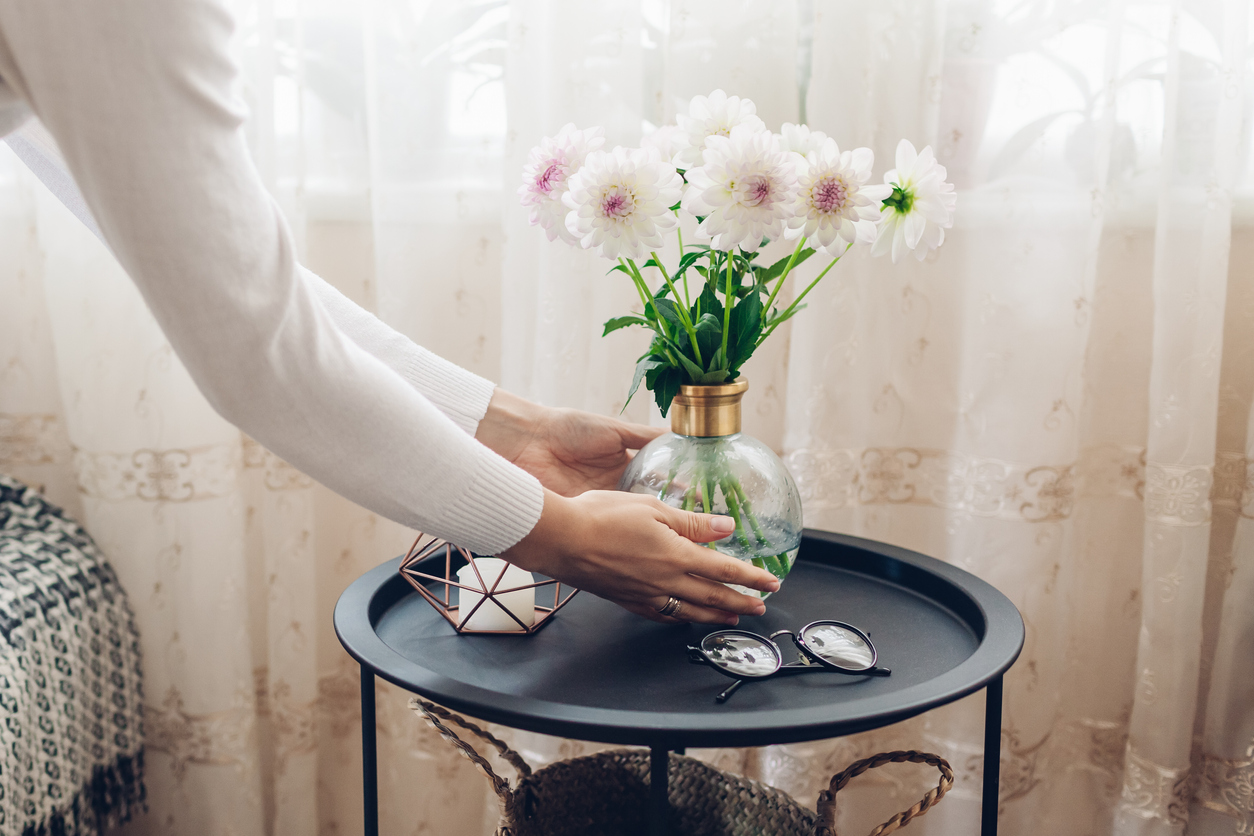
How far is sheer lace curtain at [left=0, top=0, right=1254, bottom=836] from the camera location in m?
1.15

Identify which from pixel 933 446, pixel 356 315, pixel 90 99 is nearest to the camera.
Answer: pixel 90 99

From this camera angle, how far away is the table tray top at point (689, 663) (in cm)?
64

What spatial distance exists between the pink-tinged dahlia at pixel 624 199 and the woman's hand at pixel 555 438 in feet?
1.05

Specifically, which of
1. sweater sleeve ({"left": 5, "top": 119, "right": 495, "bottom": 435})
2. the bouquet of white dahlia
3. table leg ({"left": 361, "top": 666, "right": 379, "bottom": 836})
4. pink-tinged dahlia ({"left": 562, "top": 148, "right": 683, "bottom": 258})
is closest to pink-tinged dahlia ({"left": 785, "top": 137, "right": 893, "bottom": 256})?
the bouquet of white dahlia

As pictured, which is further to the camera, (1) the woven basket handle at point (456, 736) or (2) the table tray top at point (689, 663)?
(1) the woven basket handle at point (456, 736)

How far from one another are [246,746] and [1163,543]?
1.30m

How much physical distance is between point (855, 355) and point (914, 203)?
51 cm

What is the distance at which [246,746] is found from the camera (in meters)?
1.33

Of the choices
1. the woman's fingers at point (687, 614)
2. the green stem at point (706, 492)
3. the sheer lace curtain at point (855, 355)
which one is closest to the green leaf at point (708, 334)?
the green stem at point (706, 492)

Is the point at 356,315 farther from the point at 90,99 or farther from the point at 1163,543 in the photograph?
the point at 1163,543

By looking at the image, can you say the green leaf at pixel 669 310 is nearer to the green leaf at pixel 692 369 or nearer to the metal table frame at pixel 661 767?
the green leaf at pixel 692 369

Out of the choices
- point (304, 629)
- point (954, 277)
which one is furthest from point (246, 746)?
point (954, 277)

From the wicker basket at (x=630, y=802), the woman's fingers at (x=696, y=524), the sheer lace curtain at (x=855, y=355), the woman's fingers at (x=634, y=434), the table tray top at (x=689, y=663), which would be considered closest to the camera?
the table tray top at (x=689, y=663)

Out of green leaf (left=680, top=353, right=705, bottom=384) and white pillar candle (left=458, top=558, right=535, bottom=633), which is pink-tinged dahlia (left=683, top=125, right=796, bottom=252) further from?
white pillar candle (left=458, top=558, right=535, bottom=633)
